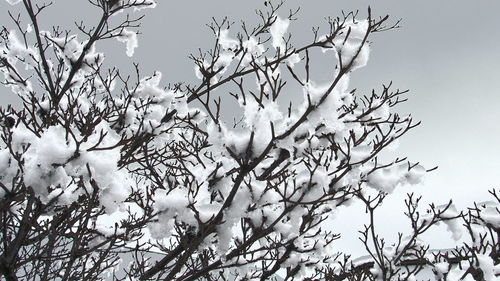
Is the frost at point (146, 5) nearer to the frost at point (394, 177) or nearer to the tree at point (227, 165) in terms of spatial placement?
the tree at point (227, 165)

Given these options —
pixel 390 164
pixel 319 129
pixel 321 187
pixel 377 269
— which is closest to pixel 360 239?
pixel 377 269

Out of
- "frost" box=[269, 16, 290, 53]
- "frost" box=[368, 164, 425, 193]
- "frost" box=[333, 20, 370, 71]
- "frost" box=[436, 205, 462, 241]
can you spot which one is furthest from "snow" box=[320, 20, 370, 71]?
"frost" box=[436, 205, 462, 241]

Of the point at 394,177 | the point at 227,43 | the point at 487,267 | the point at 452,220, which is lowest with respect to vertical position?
the point at 487,267

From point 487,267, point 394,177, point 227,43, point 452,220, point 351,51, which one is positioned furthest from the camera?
point 227,43

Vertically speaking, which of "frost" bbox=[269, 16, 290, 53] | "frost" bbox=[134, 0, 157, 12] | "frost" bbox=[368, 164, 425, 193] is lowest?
"frost" bbox=[368, 164, 425, 193]

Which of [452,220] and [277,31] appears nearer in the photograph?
[277,31]

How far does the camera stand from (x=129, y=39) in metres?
5.16

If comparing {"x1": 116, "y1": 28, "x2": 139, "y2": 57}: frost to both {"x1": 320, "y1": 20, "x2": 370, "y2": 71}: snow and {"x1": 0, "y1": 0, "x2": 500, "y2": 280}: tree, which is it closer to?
{"x1": 0, "y1": 0, "x2": 500, "y2": 280}: tree

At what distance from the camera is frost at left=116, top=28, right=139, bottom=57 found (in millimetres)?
5074

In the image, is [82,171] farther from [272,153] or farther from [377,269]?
[377,269]

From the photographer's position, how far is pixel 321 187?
2615 mm

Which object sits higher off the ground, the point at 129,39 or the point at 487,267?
the point at 129,39

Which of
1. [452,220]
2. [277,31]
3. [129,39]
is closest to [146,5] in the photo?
[129,39]

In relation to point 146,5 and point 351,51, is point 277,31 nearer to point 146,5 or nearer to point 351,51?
point 351,51
